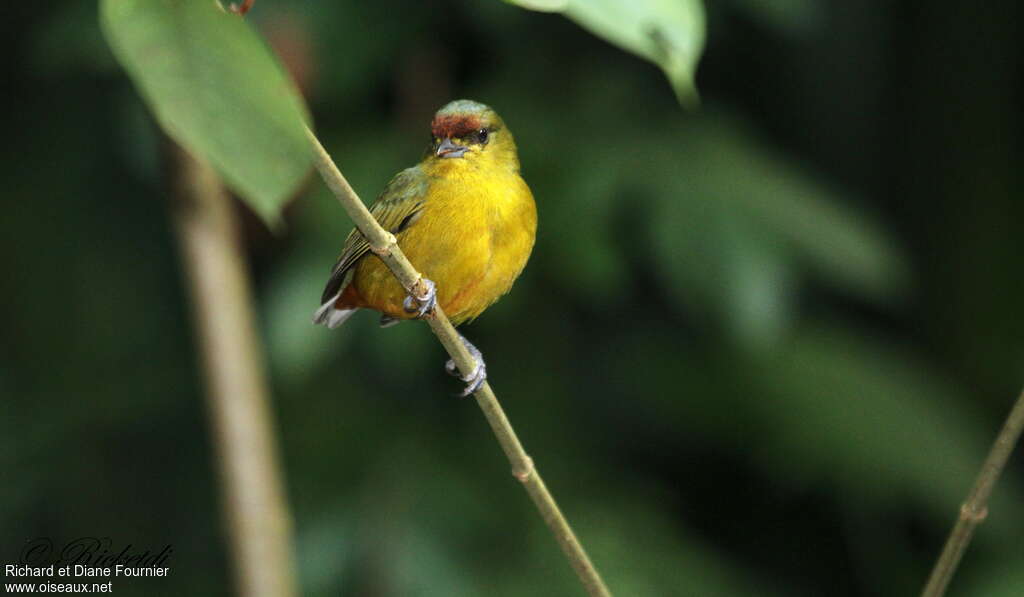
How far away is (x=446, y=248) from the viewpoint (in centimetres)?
176

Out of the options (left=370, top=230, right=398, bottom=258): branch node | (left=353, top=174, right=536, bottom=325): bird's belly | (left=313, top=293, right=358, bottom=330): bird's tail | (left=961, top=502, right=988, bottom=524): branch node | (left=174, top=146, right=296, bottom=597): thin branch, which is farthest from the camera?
(left=174, top=146, right=296, bottom=597): thin branch

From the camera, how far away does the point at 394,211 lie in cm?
203

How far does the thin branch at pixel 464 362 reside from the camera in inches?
38.9

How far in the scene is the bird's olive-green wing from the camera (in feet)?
6.47

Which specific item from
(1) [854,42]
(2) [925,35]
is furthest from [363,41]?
(2) [925,35]

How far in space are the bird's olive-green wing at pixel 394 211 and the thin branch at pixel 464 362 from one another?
2.08ft

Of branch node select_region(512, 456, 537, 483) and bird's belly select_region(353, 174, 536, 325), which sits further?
bird's belly select_region(353, 174, 536, 325)

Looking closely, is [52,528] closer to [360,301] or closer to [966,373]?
[360,301]

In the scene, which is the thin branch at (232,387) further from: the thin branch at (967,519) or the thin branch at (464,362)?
the thin branch at (967,519)

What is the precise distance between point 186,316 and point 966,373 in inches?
101

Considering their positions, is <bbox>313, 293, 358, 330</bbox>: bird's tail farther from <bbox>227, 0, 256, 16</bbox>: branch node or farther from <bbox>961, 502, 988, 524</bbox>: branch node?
<bbox>227, 0, 256, 16</bbox>: branch node

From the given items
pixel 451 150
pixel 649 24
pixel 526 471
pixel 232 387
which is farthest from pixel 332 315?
pixel 649 24

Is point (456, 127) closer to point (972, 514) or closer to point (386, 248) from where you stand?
point (386, 248)

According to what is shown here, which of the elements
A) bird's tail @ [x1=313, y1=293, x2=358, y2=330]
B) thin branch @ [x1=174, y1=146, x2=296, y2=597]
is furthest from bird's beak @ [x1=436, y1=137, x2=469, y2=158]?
thin branch @ [x1=174, y1=146, x2=296, y2=597]
